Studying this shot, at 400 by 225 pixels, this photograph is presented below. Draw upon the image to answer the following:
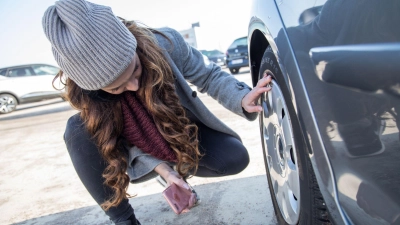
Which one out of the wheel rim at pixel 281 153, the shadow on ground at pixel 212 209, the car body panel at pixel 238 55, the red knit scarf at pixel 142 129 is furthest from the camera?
the car body panel at pixel 238 55

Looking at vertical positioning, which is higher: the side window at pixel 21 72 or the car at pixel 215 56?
the side window at pixel 21 72

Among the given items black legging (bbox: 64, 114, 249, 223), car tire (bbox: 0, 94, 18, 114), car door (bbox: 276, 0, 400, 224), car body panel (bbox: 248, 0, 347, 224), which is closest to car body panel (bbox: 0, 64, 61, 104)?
car tire (bbox: 0, 94, 18, 114)

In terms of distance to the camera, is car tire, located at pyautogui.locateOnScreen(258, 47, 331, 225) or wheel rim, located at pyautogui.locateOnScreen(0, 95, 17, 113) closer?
car tire, located at pyautogui.locateOnScreen(258, 47, 331, 225)

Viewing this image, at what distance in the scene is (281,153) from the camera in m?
1.12

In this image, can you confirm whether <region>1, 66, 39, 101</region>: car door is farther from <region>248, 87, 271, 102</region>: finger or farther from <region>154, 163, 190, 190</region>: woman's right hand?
<region>248, 87, 271, 102</region>: finger

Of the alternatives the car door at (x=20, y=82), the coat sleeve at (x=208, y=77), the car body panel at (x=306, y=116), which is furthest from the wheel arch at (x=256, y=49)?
the car door at (x=20, y=82)

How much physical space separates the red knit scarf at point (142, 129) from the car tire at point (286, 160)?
1.37 feet

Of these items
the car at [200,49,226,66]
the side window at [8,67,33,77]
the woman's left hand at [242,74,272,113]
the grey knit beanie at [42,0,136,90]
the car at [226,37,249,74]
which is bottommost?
the car at [200,49,226,66]

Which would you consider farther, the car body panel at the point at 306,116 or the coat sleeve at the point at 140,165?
the coat sleeve at the point at 140,165

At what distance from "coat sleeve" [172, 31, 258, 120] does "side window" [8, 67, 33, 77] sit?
8470 millimetres

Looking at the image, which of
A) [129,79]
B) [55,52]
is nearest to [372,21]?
[129,79]

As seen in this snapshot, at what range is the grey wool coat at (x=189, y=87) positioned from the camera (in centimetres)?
136

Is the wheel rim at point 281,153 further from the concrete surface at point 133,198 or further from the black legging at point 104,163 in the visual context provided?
the concrete surface at point 133,198

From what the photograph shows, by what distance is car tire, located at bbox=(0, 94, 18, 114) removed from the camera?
8.42 m
